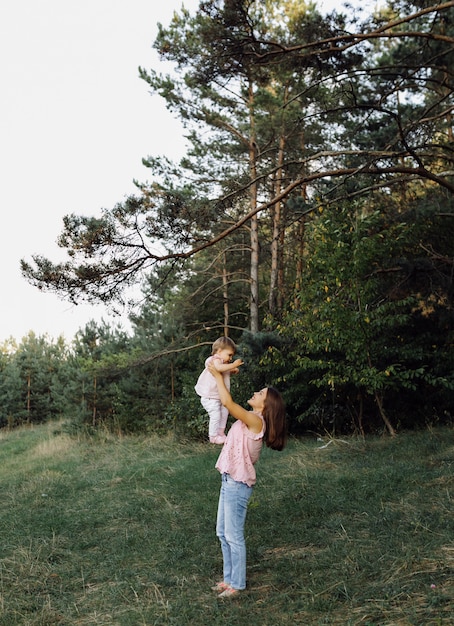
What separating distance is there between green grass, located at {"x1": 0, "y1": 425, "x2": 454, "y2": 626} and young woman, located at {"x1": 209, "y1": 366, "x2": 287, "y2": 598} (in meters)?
0.22

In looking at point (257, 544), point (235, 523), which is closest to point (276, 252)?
point (257, 544)

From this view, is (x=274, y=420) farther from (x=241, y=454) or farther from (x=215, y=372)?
(x=215, y=372)

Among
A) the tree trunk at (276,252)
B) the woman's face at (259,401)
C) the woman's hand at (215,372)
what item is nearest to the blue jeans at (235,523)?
the woman's face at (259,401)

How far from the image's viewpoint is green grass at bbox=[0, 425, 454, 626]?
13.5ft

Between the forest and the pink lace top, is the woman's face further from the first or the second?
the forest

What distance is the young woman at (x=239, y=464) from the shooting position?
4.30 m

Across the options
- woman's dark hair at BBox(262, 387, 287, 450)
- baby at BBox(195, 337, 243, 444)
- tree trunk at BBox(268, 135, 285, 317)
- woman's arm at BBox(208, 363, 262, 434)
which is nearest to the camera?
woman's arm at BBox(208, 363, 262, 434)

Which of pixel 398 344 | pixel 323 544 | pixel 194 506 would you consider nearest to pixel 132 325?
pixel 398 344

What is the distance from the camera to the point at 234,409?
14.0 feet

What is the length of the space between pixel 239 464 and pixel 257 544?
173cm

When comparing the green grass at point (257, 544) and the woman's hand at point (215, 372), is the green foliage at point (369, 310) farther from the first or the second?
the woman's hand at point (215, 372)

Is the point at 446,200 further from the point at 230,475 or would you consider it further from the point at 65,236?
the point at 230,475

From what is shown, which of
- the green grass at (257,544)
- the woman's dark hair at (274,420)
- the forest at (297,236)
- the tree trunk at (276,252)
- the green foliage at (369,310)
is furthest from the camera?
the tree trunk at (276,252)

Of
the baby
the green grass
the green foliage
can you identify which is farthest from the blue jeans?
the green foliage
